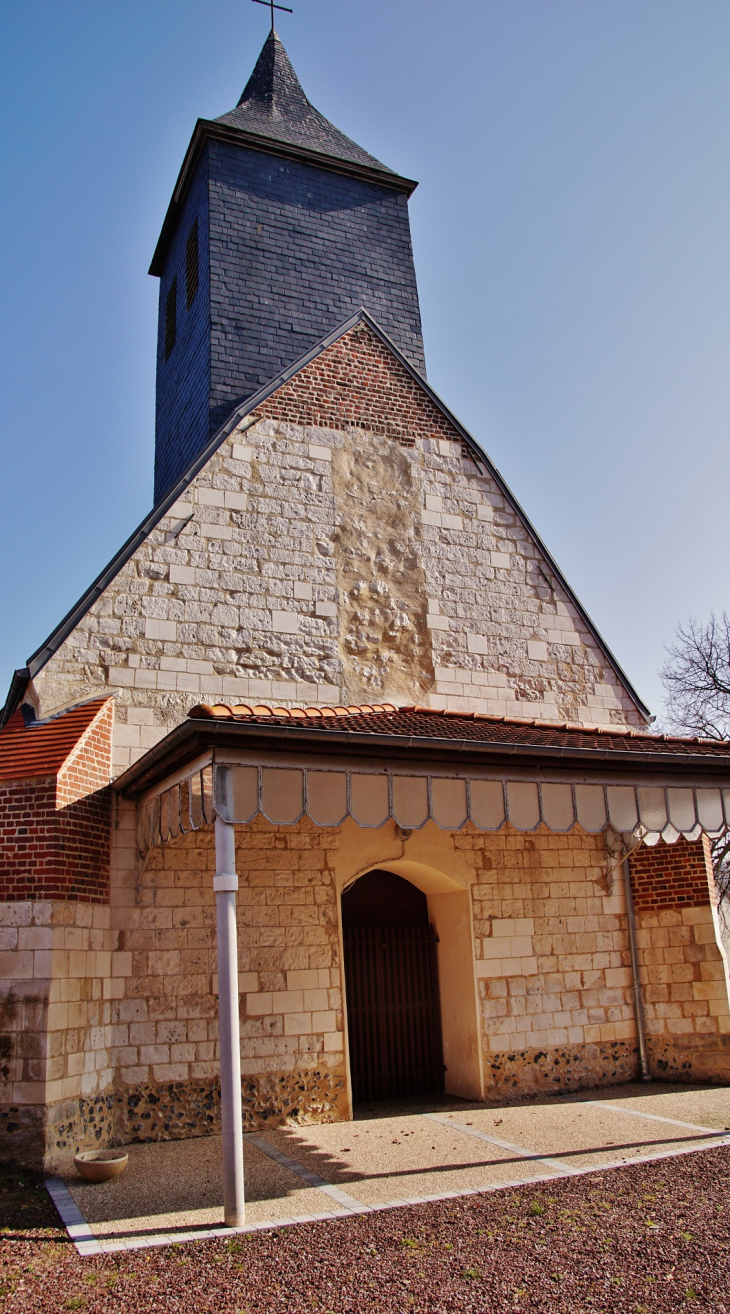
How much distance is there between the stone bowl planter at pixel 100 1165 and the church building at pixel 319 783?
1.34ft

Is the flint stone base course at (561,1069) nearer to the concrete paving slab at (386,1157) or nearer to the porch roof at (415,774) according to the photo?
the concrete paving slab at (386,1157)

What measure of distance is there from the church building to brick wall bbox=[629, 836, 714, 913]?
1.0 inches

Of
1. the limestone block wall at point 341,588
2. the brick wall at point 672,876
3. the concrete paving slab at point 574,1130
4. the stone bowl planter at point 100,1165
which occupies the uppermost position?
the limestone block wall at point 341,588

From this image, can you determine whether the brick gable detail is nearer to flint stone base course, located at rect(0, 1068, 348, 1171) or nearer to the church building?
the church building

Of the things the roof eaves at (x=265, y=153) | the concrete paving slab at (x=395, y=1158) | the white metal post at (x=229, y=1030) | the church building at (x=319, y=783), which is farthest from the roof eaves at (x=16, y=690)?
the roof eaves at (x=265, y=153)

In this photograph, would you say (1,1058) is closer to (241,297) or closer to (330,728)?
(330,728)

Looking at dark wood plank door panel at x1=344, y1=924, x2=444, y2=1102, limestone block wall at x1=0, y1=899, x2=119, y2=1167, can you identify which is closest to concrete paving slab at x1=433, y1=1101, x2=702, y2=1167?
dark wood plank door panel at x1=344, y1=924, x2=444, y2=1102

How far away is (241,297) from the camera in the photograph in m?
10.7

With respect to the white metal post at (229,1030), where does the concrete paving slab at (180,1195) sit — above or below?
below

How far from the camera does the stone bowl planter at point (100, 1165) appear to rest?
5.67 metres

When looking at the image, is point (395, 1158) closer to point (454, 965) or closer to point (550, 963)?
point (454, 965)

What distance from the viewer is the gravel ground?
3883 mm

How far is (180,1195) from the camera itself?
17.5 ft

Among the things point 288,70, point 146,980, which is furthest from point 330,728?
point 288,70
